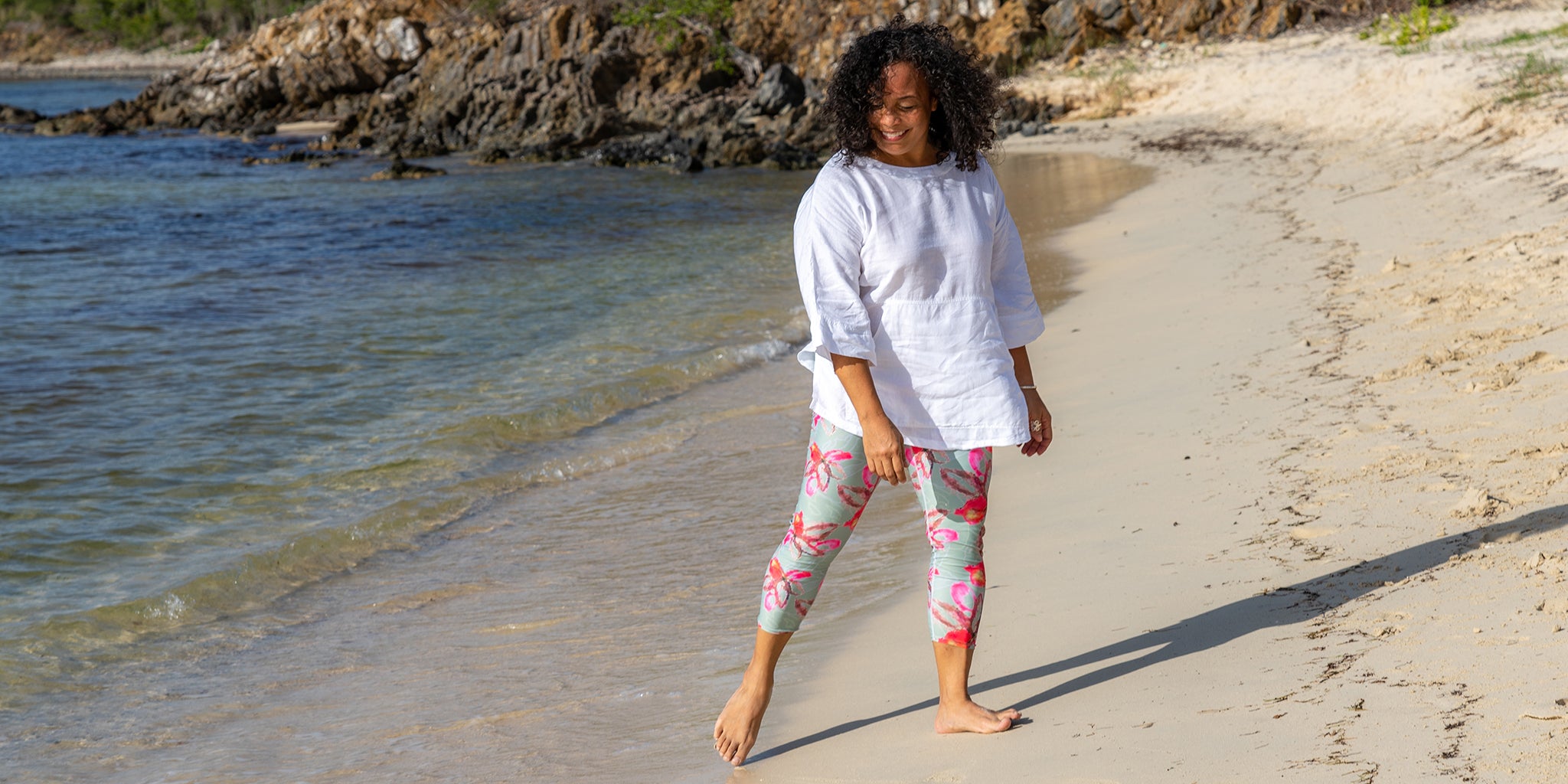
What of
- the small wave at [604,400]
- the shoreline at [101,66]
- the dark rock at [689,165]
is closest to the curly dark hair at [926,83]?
the small wave at [604,400]

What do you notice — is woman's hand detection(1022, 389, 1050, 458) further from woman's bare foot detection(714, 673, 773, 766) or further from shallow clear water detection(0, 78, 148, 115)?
shallow clear water detection(0, 78, 148, 115)

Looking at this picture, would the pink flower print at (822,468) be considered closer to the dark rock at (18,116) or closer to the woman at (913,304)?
the woman at (913,304)

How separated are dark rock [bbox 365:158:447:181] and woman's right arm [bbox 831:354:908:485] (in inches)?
901

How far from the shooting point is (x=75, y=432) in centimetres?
743

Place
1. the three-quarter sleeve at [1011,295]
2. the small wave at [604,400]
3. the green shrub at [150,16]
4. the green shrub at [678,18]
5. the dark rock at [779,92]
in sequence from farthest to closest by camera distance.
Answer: the green shrub at [150,16]
the green shrub at [678,18]
the dark rock at [779,92]
the small wave at [604,400]
the three-quarter sleeve at [1011,295]

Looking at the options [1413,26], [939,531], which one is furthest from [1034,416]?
[1413,26]

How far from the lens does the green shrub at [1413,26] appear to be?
17.7 m

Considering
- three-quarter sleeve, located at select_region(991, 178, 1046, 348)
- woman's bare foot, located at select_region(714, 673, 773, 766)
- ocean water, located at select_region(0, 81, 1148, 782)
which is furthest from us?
ocean water, located at select_region(0, 81, 1148, 782)

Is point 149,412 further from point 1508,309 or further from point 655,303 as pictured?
point 1508,309

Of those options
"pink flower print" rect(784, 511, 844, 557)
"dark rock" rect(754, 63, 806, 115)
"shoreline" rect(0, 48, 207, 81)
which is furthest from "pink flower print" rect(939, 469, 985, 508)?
"shoreline" rect(0, 48, 207, 81)

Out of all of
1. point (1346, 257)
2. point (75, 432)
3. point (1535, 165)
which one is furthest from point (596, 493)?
point (1535, 165)

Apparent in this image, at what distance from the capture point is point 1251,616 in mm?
3309

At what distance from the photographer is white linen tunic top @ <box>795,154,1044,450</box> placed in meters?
2.65

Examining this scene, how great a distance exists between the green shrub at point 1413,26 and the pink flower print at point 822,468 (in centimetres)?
1729
